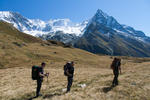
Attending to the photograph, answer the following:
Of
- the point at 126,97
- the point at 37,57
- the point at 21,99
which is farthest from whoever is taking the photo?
the point at 37,57

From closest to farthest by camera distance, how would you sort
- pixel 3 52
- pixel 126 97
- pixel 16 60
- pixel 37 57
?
1. pixel 126 97
2. pixel 16 60
3. pixel 3 52
4. pixel 37 57

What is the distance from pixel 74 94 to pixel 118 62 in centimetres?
570

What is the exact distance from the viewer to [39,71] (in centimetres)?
1454

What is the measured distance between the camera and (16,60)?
57.6 meters

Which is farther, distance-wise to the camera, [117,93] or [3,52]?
[3,52]

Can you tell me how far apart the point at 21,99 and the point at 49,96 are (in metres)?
2.80

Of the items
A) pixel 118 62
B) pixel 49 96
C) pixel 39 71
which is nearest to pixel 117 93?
pixel 118 62

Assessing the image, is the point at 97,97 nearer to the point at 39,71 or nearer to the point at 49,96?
the point at 49,96

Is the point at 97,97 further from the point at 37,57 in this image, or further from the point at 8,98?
the point at 37,57

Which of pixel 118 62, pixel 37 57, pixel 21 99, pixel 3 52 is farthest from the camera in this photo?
pixel 37 57

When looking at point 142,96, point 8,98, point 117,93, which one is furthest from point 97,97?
point 8,98

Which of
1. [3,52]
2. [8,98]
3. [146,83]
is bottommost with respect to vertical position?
[8,98]

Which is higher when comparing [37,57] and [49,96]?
[37,57]

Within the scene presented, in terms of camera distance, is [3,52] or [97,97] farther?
[3,52]
